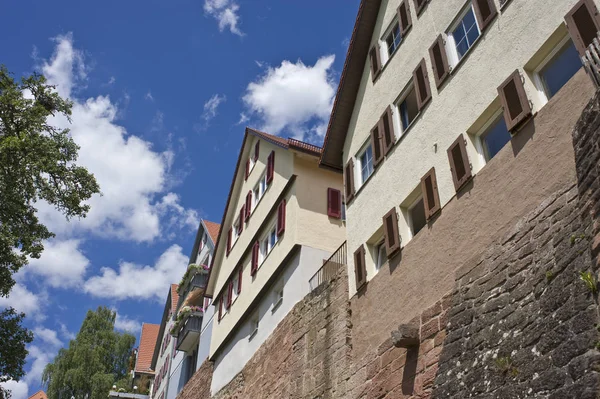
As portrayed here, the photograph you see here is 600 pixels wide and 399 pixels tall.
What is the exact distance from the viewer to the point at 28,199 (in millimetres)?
18469

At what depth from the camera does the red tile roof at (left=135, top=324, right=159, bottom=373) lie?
42.3 metres

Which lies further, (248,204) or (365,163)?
(248,204)

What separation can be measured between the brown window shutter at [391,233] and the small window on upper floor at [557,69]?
4.03 m

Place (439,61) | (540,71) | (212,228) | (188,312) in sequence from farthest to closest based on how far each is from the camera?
(212,228)
(188,312)
(439,61)
(540,71)

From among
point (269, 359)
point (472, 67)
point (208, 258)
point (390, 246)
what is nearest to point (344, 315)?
point (390, 246)

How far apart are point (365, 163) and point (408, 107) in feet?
6.72

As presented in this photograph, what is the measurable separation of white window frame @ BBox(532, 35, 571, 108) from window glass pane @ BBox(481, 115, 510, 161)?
0.82 metres

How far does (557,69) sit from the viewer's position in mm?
9172

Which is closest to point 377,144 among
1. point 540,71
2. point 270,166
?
point 540,71

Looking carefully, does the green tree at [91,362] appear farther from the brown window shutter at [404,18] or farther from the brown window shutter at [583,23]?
the brown window shutter at [583,23]

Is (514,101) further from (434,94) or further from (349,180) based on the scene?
(349,180)

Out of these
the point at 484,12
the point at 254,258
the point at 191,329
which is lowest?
the point at 484,12

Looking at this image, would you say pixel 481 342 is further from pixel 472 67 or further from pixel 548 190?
pixel 472 67

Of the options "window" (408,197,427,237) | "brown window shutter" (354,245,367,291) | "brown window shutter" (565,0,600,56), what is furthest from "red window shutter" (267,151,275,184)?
"brown window shutter" (565,0,600,56)
